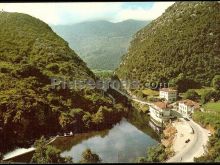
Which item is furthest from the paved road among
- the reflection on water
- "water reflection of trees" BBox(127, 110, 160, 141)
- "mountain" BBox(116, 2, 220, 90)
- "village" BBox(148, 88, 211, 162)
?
"mountain" BBox(116, 2, 220, 90)

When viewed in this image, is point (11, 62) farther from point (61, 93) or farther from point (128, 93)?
point (128, 93)

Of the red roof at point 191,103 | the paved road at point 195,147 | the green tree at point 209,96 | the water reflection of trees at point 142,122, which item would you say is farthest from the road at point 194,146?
the green tree at point 209,96

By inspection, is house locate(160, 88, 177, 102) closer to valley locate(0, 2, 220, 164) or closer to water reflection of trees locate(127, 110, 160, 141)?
valley locate(0, 2, 220, 164)

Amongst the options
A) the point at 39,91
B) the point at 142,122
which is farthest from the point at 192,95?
the point at 39,91

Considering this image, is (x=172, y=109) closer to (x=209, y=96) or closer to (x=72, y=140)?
(x=209, y=96)

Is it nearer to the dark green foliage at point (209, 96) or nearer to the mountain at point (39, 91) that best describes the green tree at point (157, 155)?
the mountain at point (39, 91)

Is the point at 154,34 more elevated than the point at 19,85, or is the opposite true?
the point at 154,34

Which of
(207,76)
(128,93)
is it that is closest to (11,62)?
(128,93)
